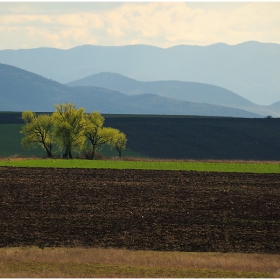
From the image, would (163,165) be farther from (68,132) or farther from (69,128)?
(68,132)

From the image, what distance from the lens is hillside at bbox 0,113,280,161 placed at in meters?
134

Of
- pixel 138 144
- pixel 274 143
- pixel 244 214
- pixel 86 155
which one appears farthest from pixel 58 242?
pixel 274 143

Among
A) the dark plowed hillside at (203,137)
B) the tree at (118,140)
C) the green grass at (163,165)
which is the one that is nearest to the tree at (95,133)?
the tree at (118,140)

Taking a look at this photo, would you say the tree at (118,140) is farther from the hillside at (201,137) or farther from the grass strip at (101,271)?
the grass strip at (101,271)

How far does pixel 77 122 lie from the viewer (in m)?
101

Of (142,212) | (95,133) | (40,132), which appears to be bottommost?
(142,212)

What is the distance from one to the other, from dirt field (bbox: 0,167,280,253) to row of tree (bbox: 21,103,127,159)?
32.1m

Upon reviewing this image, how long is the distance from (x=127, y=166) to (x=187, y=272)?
51836 millimetres

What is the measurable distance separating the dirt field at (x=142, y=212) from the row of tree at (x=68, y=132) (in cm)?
3208

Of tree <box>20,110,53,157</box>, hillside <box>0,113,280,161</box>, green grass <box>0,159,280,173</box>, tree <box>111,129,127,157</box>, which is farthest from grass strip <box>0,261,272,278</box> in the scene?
hillside <box>0,113,280,161</box>

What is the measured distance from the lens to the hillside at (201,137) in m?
134

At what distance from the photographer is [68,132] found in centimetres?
9900

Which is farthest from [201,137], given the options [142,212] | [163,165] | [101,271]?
[101,271]

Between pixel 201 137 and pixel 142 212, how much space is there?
344 feet
